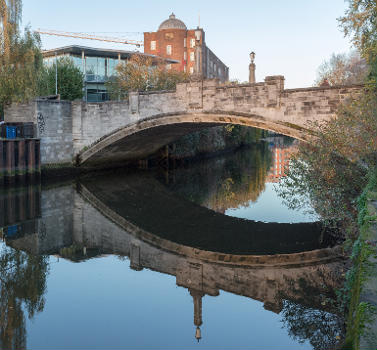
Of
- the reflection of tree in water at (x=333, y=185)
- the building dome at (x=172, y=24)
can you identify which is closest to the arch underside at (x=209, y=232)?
the reflection of tree in water at (x=333, y=185)

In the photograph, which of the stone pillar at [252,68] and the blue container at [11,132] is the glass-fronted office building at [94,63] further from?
the stone pillar at [252,68]

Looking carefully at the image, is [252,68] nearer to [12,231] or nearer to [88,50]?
[12,231]

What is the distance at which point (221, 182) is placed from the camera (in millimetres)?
A: 24094

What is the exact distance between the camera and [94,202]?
17.9 m

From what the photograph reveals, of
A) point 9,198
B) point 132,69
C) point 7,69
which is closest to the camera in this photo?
point 9,198

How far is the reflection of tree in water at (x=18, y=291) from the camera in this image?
647 centimetres

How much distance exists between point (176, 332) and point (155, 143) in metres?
23.0

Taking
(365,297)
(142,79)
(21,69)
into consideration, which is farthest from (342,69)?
(365,297)

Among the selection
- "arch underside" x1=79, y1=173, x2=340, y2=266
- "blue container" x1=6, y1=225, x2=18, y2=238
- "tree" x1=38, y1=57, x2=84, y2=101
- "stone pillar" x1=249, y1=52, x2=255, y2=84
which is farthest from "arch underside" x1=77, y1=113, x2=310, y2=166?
"blue container" x1=6, y1=225, x2=18, y2=238

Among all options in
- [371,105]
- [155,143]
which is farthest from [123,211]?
[155,143]

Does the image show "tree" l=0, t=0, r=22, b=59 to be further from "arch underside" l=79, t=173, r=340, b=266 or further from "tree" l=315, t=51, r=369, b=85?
"tree" l=315, t=51, r=369, b=85

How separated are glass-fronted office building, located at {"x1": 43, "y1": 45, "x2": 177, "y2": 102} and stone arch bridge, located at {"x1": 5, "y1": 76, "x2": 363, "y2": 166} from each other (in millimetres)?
17995

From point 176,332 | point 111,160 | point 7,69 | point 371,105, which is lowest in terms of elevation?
point 176,332

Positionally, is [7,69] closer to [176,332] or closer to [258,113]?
[258,113]
